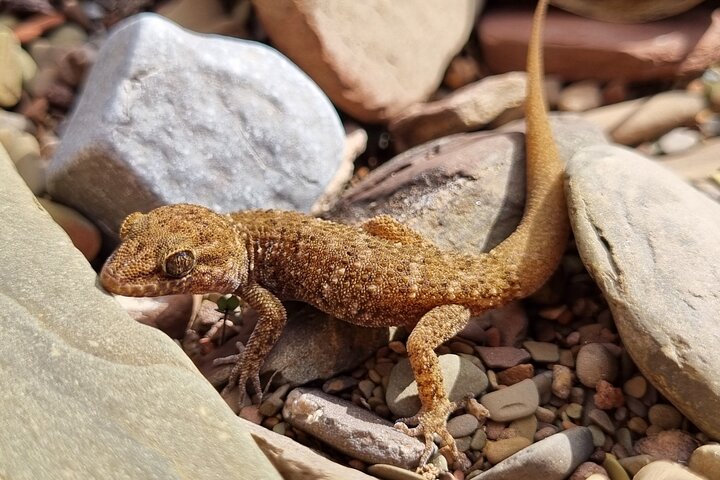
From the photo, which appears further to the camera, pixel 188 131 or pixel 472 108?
pixel 472 108

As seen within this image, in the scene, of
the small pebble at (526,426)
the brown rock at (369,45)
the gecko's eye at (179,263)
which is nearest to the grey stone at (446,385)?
the small pebble at (526,426)

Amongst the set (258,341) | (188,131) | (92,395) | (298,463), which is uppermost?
(188,131)

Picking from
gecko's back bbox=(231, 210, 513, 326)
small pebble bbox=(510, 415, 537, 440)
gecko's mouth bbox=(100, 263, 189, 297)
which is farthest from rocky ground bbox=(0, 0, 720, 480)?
gecko's back bbox=(231, 210, 513, 326)

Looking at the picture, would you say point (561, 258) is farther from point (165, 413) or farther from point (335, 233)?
point (165, 413)

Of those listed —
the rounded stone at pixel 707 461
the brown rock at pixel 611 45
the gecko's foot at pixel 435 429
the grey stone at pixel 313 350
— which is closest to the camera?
the rounded stone at pixel 707 461

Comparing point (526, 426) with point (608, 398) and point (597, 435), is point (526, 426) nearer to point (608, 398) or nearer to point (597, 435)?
point (597, 435)

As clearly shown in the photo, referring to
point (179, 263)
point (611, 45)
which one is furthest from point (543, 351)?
point (611, 45)

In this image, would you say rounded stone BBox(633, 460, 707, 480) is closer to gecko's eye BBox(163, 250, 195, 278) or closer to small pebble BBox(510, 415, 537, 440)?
small pebble BBox(510, 415, 537, 440)

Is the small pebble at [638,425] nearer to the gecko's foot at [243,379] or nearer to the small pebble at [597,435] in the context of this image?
the small pebble at [597,435]
